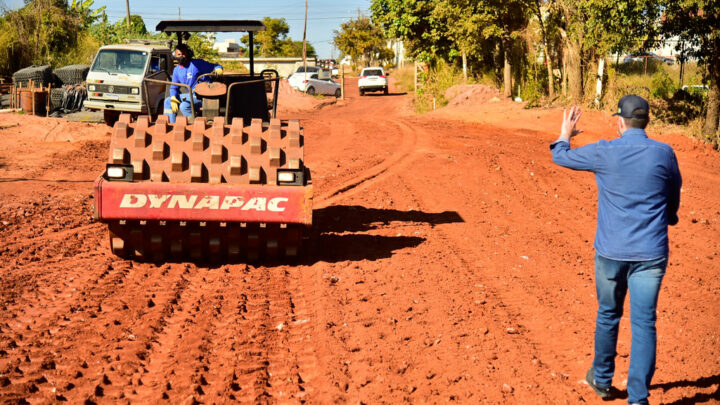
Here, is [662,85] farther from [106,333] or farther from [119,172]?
[106,333]

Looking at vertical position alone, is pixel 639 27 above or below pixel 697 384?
above

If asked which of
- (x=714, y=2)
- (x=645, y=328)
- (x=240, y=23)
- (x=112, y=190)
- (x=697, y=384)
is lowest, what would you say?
(x=697, y=384)

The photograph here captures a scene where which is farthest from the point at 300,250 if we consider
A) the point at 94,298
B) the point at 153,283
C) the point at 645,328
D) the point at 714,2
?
the point at 714,2

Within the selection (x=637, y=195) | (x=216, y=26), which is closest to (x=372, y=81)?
(x=216, y=26)

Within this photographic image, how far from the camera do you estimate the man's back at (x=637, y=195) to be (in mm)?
4492

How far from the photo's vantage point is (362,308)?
→ 6.34 meters

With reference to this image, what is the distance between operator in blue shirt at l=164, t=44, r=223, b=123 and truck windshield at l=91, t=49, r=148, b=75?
41.5 ft

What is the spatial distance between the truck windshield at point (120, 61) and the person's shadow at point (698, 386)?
1830 cm

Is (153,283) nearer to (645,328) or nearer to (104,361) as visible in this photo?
(104,361)

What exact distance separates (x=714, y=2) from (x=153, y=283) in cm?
1366

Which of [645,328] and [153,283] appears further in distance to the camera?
[153,283]

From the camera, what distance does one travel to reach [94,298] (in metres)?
6.30

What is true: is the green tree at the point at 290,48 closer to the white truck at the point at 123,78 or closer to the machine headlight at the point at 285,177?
the white truck at the point at 123,78

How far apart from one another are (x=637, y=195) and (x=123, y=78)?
1820cm
